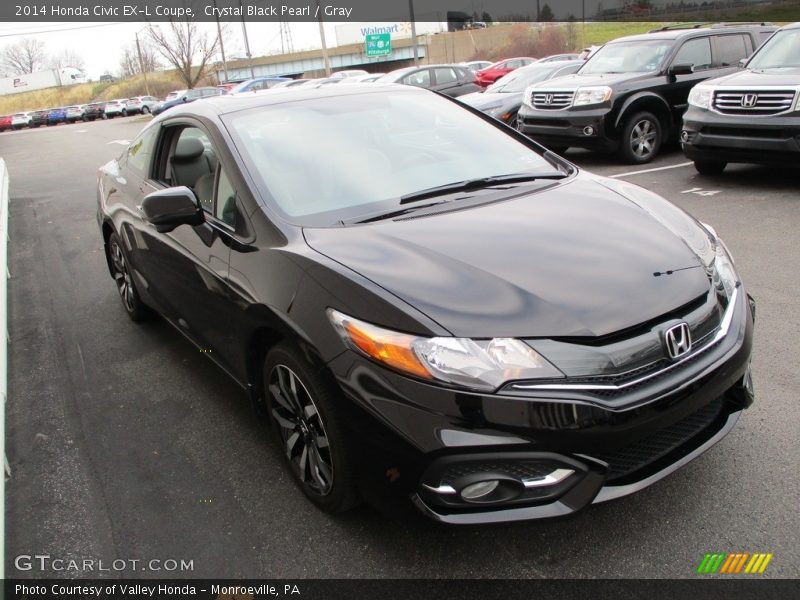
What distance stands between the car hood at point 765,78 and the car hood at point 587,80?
1802mm

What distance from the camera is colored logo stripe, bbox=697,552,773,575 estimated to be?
219 cm

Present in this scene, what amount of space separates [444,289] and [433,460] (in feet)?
1.83

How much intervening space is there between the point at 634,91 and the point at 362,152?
23.6ft

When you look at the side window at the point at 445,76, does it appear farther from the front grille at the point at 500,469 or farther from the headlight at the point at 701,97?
the front grille at the point at 500,469

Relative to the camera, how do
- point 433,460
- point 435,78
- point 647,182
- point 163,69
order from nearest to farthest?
point 433,460 < point 647,182 < point 435,78 < point 163,69

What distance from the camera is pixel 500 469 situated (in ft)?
6.57

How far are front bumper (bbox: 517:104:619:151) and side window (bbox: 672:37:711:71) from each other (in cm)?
167

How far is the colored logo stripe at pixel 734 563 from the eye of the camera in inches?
86.1

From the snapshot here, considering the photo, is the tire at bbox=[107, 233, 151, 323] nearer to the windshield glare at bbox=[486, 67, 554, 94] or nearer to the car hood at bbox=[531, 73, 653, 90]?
the car hood at bbox=[531, 73, 653, 90]

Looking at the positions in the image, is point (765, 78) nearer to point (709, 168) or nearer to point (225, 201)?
point (709, 168)

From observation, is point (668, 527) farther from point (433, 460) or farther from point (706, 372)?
point (433, 460)

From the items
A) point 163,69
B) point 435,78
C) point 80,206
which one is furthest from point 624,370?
point 163,69

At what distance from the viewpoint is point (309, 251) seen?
253 centimetres

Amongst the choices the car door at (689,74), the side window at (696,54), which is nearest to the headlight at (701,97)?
the car door at (689,74)
